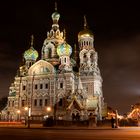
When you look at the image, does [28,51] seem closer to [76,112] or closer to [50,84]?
[50,84]

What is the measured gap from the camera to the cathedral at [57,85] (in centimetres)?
5562

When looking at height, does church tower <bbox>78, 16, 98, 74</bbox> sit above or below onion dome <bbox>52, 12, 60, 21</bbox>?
below

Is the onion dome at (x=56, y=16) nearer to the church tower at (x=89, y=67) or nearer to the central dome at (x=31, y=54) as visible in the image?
the church tower at (x=89, y=67)

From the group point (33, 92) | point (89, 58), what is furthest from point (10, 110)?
point (89, 58)

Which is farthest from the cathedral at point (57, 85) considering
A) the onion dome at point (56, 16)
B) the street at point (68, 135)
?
the street at point (68, 135)

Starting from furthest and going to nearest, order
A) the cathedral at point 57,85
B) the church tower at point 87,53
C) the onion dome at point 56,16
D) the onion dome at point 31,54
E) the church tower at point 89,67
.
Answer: the onion dome at point 56,16 < the onion dome at point 31,54 < the church tower at point 87,53 < the church tower at point 89,67 < the cathedral at point 57,85

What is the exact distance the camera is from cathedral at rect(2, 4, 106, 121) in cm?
5562

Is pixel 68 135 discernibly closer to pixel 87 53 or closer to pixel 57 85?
pixel 57 85

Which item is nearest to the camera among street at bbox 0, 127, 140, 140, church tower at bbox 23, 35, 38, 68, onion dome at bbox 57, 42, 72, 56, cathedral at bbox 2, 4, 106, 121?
street at bbox 0, 127, 140, 140

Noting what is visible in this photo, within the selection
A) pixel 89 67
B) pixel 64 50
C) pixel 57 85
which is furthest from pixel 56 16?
pixel 57 85

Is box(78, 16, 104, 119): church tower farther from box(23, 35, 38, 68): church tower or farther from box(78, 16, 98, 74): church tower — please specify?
box(23, 35, 38, 68): church tower

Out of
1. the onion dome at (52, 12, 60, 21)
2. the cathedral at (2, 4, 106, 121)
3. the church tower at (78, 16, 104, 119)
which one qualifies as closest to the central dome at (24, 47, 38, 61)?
the cathedral at (2, 4, 106, 121)

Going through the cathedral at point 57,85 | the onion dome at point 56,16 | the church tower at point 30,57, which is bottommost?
the cathedral at point 57,85

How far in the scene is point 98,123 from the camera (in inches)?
1500
